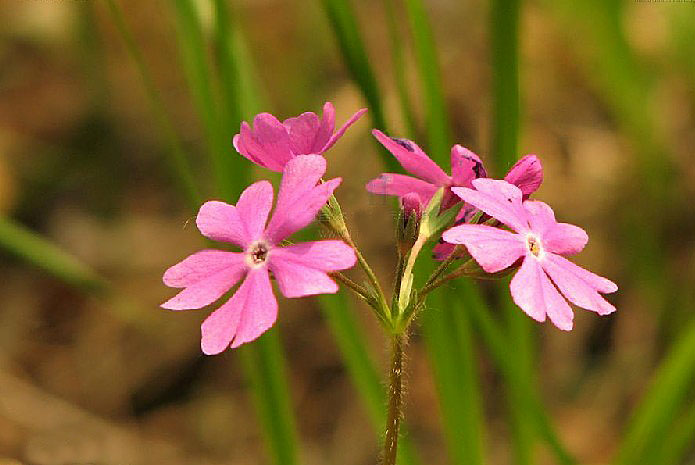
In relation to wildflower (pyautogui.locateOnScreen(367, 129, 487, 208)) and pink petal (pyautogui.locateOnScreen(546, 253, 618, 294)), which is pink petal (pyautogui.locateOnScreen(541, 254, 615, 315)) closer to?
pink petal (pyautogui.locateOnScreen(546, 253, 618, 294))

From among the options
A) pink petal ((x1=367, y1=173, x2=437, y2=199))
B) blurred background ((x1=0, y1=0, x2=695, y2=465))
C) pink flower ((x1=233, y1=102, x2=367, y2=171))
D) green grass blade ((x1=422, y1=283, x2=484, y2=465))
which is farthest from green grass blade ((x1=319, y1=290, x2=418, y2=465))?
pink flower ((x1=233, y1=102, x2=367, y2=171))

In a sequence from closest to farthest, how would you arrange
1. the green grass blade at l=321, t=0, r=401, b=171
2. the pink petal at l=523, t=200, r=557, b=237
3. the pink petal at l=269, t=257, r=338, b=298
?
the pink petal at l=269, t=257, r=338, b=298
the pink petal at l=523, t=200, r=557, b=237
the green grass blade at l=321, t=0, r=401, b=171

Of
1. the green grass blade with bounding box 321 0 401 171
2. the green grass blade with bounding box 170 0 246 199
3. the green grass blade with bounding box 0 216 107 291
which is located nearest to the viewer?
the green grass blade with bounding box 321 0 401 171

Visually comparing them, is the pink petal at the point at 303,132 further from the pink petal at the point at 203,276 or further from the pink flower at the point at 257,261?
the pink petal at the point at 203,276

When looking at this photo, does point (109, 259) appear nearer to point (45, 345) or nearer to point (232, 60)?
point (45, 345)

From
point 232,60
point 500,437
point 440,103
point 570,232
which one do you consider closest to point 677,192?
point 500,437

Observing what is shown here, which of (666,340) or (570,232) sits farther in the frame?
(666,340)

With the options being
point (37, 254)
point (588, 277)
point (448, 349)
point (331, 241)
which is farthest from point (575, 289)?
point (37, 254)
